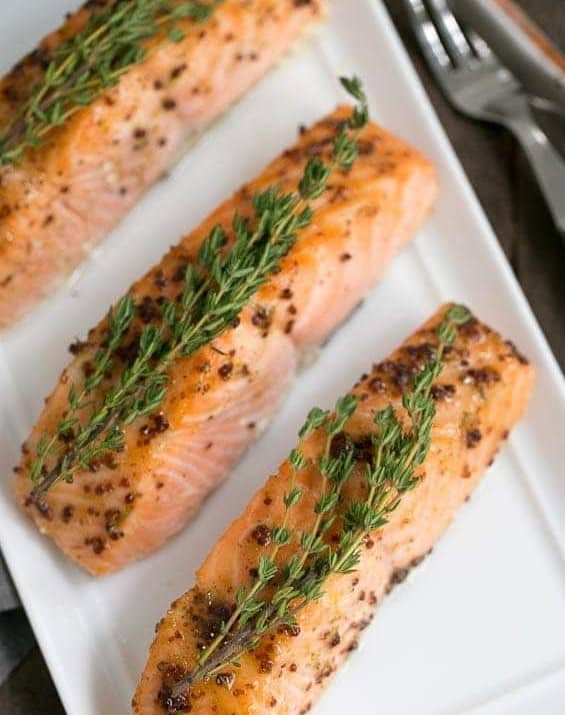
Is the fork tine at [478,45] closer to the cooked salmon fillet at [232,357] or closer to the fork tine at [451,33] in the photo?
the fork tine at [451,33]

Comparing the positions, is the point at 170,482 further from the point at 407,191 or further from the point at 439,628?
the point at 407,191

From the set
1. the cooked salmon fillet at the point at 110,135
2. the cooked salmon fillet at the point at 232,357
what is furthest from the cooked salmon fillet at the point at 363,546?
the cooked salmon fillet at the point at 110,135

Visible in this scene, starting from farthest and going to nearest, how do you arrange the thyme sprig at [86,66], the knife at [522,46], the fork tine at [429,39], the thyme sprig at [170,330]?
the fork tine at [429,39] → the knife at [522,46] → the thyme sprig at [86,66] → the thyme sprig at [170,330]

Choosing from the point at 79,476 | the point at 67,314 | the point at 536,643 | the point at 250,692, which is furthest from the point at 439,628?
the point at 67,314

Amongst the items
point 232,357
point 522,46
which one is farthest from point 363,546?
point 522,46

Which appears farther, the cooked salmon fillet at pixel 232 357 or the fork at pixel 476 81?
the fork at pixel 476 81

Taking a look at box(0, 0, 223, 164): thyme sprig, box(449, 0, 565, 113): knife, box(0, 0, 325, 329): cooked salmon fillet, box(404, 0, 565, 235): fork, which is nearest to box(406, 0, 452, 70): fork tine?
box(404, 0, 565, 235): fork
